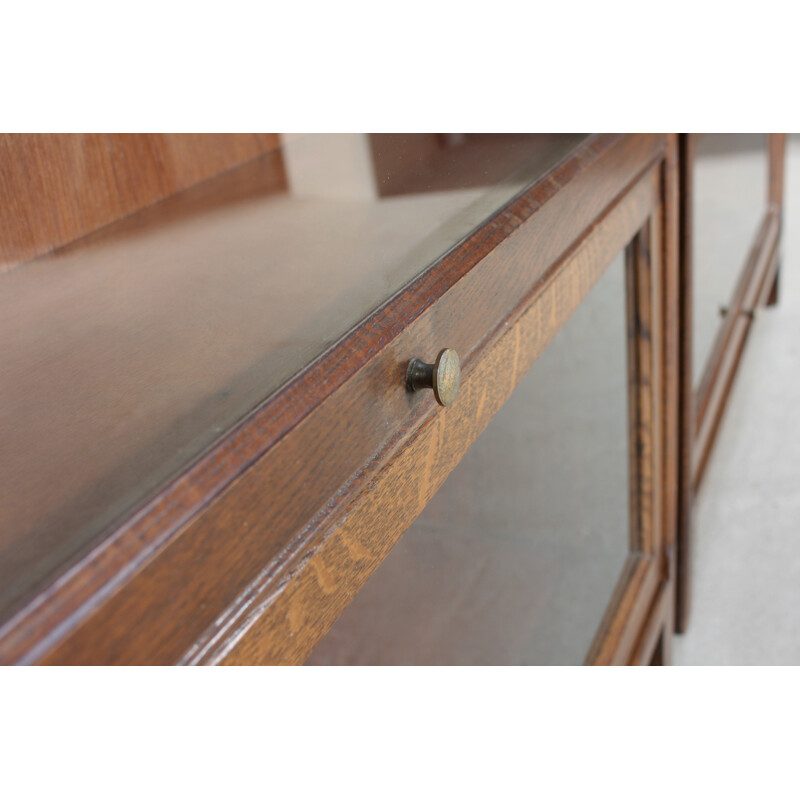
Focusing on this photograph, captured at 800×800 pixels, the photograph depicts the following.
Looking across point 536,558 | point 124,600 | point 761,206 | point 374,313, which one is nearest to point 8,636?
point 124,600

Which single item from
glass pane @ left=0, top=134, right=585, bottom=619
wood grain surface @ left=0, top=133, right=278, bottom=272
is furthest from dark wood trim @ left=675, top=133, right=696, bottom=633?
wood grain surface @ left=0, top=133, right=278, bottom=272

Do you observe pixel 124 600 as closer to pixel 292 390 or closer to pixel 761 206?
pixel 292 390

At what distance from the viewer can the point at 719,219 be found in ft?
3.27

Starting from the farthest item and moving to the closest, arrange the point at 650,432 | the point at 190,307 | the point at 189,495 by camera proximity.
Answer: the point at 650,432 < the point at 190,307 < the point at 189,495

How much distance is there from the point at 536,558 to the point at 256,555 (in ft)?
1.07

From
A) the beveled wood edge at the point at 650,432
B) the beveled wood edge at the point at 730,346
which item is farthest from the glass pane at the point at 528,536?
the beveled wood edge at the point at 730,346

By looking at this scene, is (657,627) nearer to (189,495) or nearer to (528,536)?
(528,536)

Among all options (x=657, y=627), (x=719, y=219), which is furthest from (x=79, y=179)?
(x=719, y=219)

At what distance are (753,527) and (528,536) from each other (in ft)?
2.21

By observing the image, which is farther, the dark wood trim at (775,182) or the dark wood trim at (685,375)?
the dark wood trim at (775,182)

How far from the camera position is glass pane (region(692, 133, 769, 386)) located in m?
0.88

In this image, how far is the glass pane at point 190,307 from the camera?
185 millimetres

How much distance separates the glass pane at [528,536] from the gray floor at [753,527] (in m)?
0.31

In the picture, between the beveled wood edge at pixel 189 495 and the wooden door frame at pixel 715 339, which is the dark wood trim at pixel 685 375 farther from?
the beveled wood edge at pixel 189 495
